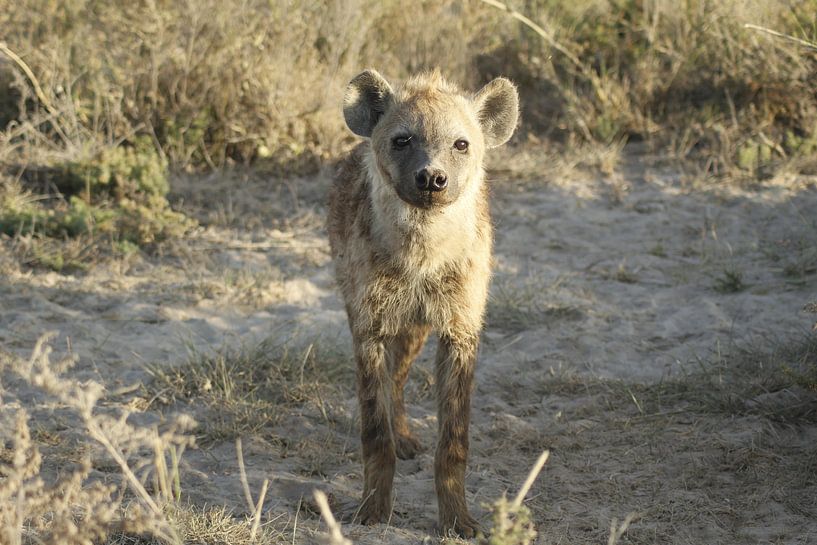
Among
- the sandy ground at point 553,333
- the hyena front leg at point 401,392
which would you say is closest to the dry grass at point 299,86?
the sandy ground at point 553,333

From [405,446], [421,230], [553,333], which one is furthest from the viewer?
[553,333]

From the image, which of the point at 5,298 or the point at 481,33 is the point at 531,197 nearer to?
the point at 481,33

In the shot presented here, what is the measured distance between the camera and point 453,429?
12.5 feet

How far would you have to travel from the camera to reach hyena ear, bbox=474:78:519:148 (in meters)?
4.12

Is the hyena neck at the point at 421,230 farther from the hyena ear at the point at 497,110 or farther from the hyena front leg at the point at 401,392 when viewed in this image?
the hyena front leg at the point at 401,392

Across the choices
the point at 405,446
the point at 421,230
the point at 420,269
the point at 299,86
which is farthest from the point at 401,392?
the point at 299,86

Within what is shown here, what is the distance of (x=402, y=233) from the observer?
3.78 metres

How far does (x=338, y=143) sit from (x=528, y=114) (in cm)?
182

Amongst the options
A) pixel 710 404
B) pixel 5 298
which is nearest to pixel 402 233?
pixel 710 404

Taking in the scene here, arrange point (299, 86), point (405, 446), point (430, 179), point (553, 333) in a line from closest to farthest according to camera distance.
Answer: point (430, 179) < point (405, 446) < point (553, 333) < point (299, 86)

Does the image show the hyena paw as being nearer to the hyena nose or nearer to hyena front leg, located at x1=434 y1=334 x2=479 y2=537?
hyena front leg, located at x1=434 y1=334 x2=479 y2=537

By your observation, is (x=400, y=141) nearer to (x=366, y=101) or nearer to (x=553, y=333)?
(x=366, y=101)

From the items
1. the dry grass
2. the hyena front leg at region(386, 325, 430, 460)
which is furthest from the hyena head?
the dry grass

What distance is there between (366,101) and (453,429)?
57.9 inches
